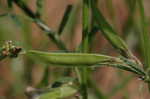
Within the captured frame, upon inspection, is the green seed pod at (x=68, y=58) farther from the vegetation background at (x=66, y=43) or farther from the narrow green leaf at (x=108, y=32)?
the vegetation background at (x=66, y=43)

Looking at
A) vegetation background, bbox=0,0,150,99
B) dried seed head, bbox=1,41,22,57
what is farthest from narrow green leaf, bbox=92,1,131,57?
vegetation background, bbox=0,0,150,99

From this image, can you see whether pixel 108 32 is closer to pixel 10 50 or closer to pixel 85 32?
pixel 85 32

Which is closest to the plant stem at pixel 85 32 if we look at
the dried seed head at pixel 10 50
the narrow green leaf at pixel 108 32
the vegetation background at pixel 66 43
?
the narrow green leaf at pixel 108 32

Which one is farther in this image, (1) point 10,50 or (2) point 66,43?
(2) point 66,43

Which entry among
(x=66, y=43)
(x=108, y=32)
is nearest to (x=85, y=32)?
(x=108, y=32)

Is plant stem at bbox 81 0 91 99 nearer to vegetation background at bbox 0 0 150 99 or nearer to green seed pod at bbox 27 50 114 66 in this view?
green seed pod at bbox 27 50 114 66

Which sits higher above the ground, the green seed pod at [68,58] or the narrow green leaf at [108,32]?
the narrow green leaf at [108,32]

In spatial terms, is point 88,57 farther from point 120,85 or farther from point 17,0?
point 120,85

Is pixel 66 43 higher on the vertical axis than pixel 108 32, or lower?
lower

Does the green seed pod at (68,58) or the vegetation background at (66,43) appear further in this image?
the vegetation background at (66,43)

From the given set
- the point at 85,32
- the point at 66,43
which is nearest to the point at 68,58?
the point at 85,32

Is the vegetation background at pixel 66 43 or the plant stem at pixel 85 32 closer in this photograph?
the plant stem at pixel 85 32
